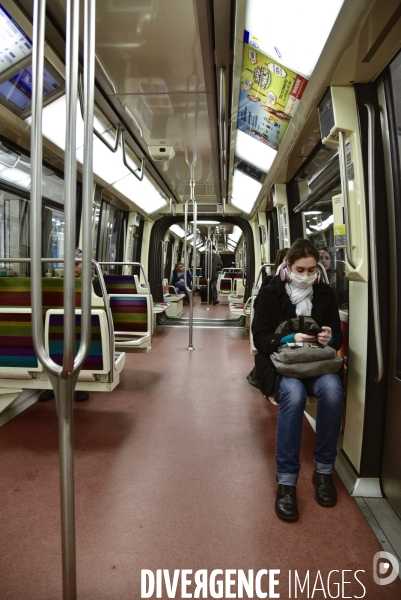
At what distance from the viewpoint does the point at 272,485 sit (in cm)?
238

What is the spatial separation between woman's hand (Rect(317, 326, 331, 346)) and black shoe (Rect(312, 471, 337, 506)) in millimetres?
757

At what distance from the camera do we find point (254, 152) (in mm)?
4836

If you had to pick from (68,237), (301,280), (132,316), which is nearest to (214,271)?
(132,316)

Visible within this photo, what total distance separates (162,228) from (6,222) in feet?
19.4

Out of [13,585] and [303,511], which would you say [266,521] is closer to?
[303,511]

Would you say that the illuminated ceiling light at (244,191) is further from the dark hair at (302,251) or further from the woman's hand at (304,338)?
the woman's hand at (304,338)

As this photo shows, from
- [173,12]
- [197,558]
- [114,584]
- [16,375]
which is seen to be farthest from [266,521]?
[173,12]

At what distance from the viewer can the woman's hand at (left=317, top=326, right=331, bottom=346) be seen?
229 cm

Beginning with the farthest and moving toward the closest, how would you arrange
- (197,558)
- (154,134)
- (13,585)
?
(154,134)
(197,558)
(13,585)

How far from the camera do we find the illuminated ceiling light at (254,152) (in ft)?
14.5

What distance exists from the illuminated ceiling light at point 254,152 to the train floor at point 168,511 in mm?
2847

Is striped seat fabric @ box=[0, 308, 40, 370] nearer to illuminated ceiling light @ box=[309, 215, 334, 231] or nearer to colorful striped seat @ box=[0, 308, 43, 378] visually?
colorful striped seat @ box=[0, 308, 43, 378]

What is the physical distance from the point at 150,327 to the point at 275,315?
2282mm

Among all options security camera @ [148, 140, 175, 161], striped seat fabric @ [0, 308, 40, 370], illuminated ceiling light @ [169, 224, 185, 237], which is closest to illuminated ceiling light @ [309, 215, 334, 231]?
security camera @ [148, 140, 175, 161]
